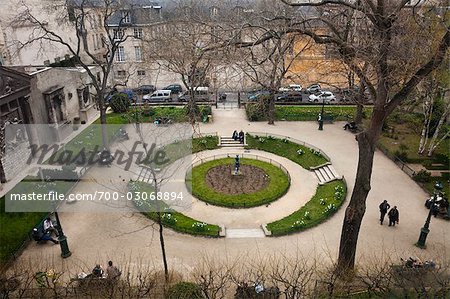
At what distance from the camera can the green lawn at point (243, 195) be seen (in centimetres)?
2142

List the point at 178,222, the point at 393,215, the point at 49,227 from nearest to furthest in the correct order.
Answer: the point at 49,227 → the point at 393,215 → the point at 178,222

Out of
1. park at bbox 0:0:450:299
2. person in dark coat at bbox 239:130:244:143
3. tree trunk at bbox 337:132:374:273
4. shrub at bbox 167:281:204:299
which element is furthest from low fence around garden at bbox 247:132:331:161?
shrub at bbox 167:281:204:299

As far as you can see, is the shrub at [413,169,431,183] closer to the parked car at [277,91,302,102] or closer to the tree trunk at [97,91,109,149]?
the parked car at [277,91,302,102]

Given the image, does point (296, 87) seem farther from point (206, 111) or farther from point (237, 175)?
point (237, 175)

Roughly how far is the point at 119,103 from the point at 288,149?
17.0m

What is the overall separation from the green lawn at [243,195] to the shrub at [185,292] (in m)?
7.77

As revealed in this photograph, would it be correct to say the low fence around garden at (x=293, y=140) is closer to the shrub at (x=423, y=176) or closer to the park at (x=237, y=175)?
the park at (x=237, y=175)

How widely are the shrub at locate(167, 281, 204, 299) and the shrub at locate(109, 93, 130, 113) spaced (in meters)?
24.4

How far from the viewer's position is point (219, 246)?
17.9 metres

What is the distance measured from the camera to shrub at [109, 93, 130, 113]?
3572cm

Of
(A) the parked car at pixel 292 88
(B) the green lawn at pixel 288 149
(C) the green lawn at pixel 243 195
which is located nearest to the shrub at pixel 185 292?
(C) the green lawn at pixel 243 195

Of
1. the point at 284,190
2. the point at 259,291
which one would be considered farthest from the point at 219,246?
the point at 284,190

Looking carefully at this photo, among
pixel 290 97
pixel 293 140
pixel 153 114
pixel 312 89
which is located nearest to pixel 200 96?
pixel 153 114

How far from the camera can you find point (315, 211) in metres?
20.4
